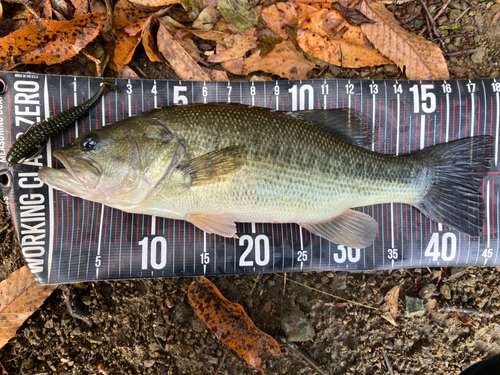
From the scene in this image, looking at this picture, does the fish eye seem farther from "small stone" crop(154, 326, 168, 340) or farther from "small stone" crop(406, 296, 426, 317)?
"small stone" crop(406, 296, 426, 317)

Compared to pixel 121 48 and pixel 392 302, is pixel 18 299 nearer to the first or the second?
pixel 121 48

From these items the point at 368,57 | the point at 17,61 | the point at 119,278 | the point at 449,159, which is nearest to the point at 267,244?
the point at 119,278

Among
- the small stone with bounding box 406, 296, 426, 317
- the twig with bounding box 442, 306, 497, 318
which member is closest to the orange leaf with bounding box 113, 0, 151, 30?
the small stone with bounding box 406, 296, 426, 317

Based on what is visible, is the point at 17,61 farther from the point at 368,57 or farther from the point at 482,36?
the point at 482,36

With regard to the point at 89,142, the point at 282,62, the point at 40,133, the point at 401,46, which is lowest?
the point at 89,142

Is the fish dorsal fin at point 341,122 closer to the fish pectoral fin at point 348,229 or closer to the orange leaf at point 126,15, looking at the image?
the fish pectoral fin at point 348,229

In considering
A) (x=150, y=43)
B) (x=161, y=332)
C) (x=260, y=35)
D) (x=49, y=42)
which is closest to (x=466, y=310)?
(x=161, y=332)
